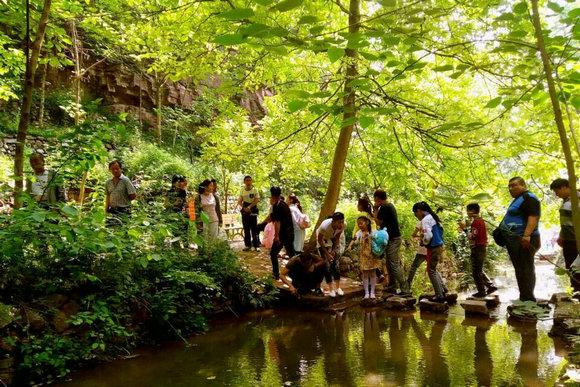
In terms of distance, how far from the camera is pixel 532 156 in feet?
15.9

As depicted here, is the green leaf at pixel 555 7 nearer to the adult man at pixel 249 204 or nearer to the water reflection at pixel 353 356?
the water reflection at pixel 353 356

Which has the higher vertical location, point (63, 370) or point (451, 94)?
point (451, 94)

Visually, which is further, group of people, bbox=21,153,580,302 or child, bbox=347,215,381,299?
child, bbox=347,215,381,299

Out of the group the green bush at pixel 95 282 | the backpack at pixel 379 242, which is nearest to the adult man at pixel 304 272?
the backpack at pixel 379 242

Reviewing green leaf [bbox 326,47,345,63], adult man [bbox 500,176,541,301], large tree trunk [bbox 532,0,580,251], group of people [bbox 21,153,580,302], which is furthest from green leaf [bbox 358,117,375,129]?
group of people [bbox 21,153,580,302]

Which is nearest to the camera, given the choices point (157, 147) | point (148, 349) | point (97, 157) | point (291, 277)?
point (97, 157)

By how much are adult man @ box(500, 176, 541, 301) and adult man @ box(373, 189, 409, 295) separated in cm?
202

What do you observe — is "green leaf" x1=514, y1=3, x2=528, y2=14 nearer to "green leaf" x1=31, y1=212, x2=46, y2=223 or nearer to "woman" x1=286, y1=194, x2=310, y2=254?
"green leaf" x1=31, y1=212, x2=46, y2=223

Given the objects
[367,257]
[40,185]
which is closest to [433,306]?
[367,257]

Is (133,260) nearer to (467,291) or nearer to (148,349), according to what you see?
(148,349)

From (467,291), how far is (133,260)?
7.54m

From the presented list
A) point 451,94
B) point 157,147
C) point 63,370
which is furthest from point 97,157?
point 157,147

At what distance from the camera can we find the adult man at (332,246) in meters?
7.91

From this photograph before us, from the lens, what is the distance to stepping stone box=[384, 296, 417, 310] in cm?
751
